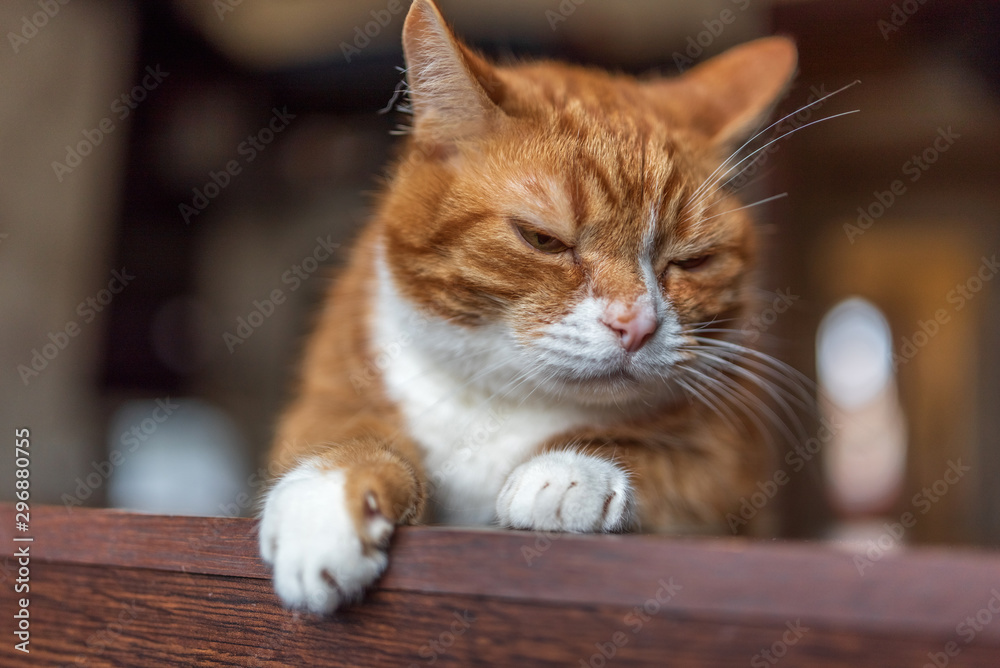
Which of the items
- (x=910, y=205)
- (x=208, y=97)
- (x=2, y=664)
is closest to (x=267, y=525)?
(x=2, y=664)

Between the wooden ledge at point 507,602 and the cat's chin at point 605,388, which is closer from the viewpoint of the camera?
the wooden ledge at point 507,602

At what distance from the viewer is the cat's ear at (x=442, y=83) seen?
91cm

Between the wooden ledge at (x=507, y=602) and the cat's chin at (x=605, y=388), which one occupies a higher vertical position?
the cat's chin at (x=605, y=388)

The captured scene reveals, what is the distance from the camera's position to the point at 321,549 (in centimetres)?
63

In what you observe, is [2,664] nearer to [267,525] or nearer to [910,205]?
[267,525]

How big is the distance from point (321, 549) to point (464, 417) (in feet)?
1.42
